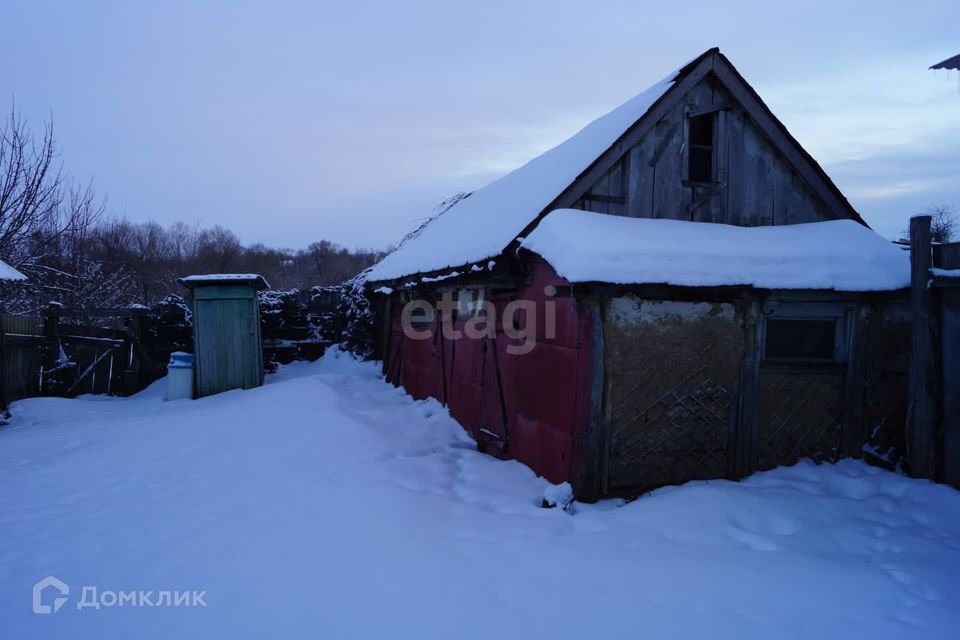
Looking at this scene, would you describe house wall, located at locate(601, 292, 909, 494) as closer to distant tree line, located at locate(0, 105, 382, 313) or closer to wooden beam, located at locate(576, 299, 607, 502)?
wooden beam, located at locate(576, 299, 607, 502)

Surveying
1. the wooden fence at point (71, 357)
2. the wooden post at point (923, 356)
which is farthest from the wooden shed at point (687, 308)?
the wooden fence at point (71, 357)

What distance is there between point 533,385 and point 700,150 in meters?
4.02

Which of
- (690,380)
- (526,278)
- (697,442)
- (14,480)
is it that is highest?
(526,278)

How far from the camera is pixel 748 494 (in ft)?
18.7

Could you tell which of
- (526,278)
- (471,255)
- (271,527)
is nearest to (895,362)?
(526,278)

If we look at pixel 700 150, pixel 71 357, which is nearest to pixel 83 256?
pixel 71 357

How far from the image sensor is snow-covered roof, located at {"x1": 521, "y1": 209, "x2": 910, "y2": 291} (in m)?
5.62

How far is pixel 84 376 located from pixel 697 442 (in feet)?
39.6

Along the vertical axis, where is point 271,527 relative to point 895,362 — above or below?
below

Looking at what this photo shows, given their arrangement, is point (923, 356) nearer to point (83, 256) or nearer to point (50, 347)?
point (50, 347)

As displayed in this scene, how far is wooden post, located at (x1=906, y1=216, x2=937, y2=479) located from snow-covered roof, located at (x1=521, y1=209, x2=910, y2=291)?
0.31m

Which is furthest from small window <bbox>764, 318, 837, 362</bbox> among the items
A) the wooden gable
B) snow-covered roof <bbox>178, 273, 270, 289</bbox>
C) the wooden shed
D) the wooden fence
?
the wooden fence

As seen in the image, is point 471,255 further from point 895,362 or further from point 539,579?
point 895,362

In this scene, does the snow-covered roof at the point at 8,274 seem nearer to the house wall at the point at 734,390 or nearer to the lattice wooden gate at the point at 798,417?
the house wall at the point at 734,390
